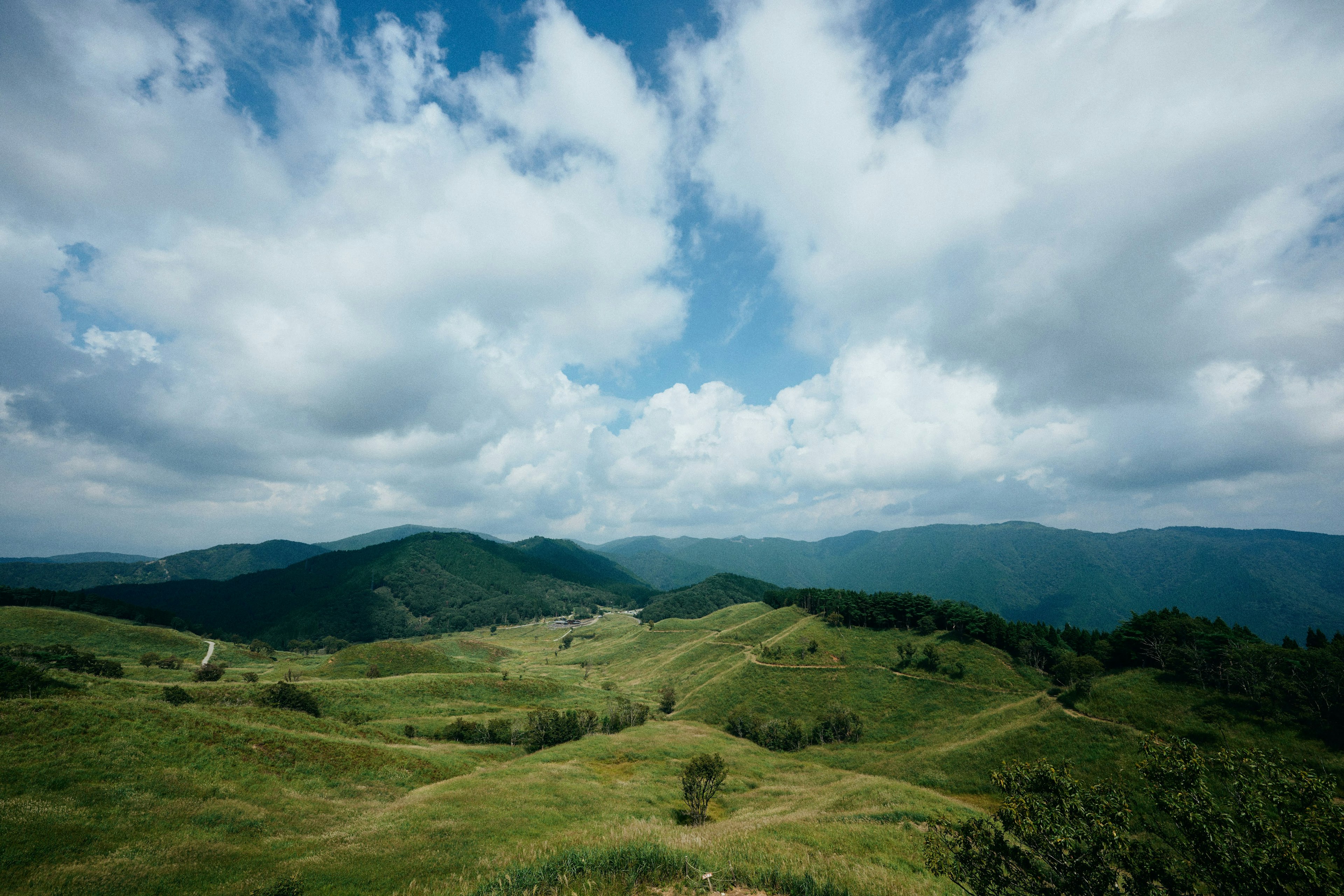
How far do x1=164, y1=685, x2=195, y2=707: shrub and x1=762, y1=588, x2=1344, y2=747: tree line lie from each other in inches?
5010

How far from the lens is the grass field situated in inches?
850

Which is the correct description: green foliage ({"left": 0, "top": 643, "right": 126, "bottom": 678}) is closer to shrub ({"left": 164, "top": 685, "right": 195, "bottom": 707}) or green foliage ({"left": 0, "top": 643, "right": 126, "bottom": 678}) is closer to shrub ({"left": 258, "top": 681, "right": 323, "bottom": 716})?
shrub ({"left": 164, "top": 685, "right": 195, "bottom": 707})

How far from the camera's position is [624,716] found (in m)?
93.8

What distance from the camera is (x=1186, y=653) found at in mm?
70312

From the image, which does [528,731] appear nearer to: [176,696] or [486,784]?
[486,784]

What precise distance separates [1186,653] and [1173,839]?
8945 centimetres

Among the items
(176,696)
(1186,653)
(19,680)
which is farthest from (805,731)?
(19,680)

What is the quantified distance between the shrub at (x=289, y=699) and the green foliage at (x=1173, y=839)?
3707 inches

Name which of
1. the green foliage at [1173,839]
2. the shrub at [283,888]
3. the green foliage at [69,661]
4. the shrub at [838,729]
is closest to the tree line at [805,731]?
the shrub at [838,729]

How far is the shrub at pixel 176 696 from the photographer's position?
56.7 m

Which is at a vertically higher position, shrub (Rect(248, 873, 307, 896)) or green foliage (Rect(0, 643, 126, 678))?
shrub (Rect(248, 873, 307, 896))

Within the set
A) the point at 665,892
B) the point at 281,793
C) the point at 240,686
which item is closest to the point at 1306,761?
the point at 665,892

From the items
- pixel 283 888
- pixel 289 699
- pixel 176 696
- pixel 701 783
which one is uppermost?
pixel 283 888

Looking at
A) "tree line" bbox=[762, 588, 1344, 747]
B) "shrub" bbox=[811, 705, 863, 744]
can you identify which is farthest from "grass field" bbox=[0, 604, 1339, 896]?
"tree line" bbox=[762, 588, 1344, 747]
